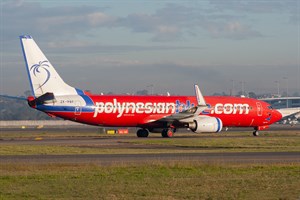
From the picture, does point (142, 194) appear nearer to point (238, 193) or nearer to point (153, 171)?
point (238, 193)

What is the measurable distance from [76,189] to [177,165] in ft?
30.3

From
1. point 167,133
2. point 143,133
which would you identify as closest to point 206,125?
point 167,133

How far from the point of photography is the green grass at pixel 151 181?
21406 millimetres

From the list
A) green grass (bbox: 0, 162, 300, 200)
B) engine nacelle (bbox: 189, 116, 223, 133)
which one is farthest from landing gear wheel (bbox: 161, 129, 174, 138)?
green grass (bbox: 0, 162, 300, 200)

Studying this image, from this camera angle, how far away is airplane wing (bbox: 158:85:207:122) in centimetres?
6630

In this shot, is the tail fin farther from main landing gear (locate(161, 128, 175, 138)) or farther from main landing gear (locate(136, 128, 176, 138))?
main landing gear (locate(161, 128, 175, 138))

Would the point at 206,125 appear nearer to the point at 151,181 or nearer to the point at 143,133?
the point at 143,133

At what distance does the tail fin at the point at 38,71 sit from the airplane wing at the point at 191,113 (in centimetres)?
1108

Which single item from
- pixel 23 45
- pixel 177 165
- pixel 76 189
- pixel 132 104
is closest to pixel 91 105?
pixel 132 104

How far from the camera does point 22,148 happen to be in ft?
150

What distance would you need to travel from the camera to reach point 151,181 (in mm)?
25250

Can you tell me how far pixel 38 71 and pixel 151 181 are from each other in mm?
39684

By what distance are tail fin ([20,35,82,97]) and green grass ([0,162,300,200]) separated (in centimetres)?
3163

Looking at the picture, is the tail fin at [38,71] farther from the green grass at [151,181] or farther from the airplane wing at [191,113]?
the green grass at [151,181]
